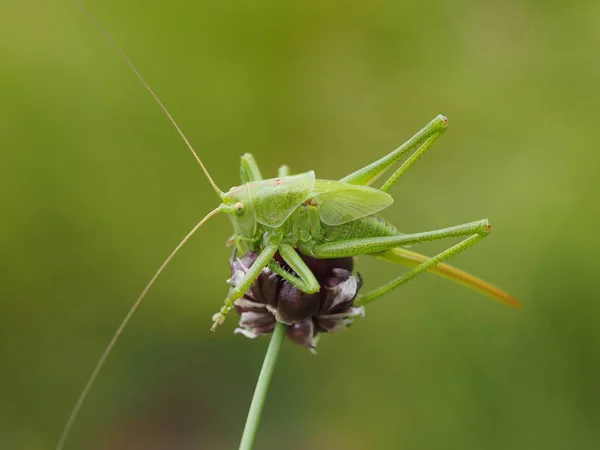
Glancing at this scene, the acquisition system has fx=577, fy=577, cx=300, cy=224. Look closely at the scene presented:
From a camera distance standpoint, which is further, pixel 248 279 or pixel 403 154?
pixel 403 154

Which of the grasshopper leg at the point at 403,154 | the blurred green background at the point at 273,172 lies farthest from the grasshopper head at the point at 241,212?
the blurred green background at the point at 273,172

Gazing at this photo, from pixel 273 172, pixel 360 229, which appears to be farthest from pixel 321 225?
pixel 273 172

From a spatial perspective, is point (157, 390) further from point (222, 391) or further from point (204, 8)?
point (204, 8)

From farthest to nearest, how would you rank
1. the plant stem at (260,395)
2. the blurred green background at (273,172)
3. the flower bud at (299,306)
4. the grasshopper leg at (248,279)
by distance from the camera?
the blurred green background at (273,172), the grasshopper leg at (248,279), the flower bud at (299,306), the plant stem at (260,395)

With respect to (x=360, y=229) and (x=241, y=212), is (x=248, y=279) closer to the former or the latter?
(x=241, y=212)

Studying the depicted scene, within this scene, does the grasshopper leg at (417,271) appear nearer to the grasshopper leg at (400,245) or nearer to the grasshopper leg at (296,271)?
the grasshopper leg at (400,245)
